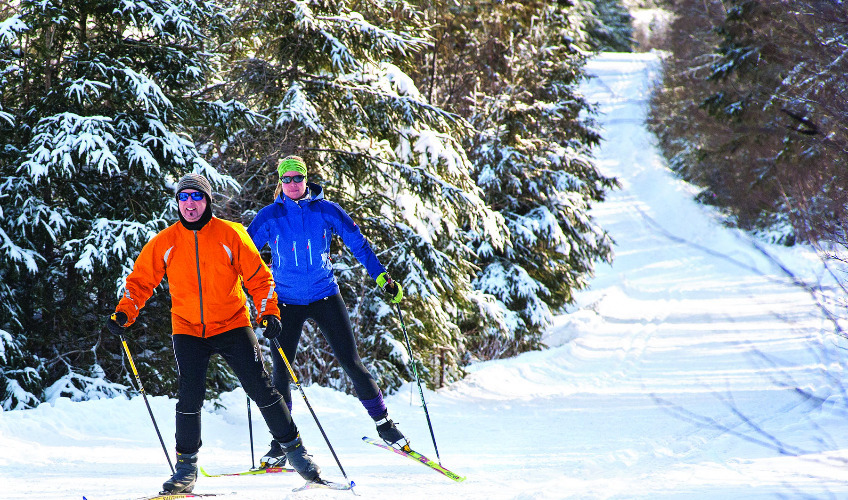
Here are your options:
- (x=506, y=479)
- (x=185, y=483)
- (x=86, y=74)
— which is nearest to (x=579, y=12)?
(x=86, y=74)

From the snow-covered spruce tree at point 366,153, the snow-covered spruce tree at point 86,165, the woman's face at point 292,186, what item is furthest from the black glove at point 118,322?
the snow-covered spruce tree at point 366,153

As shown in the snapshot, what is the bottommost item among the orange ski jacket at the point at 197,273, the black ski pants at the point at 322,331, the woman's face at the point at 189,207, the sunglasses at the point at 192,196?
the black ski pants at the point at 322,331

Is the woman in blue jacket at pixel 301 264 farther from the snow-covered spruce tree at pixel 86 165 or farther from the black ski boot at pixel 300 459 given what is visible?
the snow-covered spruce tree at pixel 86 165

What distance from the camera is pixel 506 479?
5371 mm

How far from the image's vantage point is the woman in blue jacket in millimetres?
5270

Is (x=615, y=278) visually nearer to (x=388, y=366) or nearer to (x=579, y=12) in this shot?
(x=579, y=12)

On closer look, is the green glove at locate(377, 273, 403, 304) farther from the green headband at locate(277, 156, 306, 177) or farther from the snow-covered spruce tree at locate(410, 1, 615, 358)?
the snow-covered spruce tree at locate(410, 1, 615, 358)

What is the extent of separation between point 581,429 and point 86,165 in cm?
586

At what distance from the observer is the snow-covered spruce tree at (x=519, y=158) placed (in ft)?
43.0

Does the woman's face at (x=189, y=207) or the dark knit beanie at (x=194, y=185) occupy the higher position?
the dark knit beanie at (x=194, y=185)

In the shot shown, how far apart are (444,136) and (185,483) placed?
5738 mm

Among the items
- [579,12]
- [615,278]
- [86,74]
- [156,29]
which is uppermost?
[579,12]

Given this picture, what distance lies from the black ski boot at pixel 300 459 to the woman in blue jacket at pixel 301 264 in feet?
2.41

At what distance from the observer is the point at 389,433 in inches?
221
